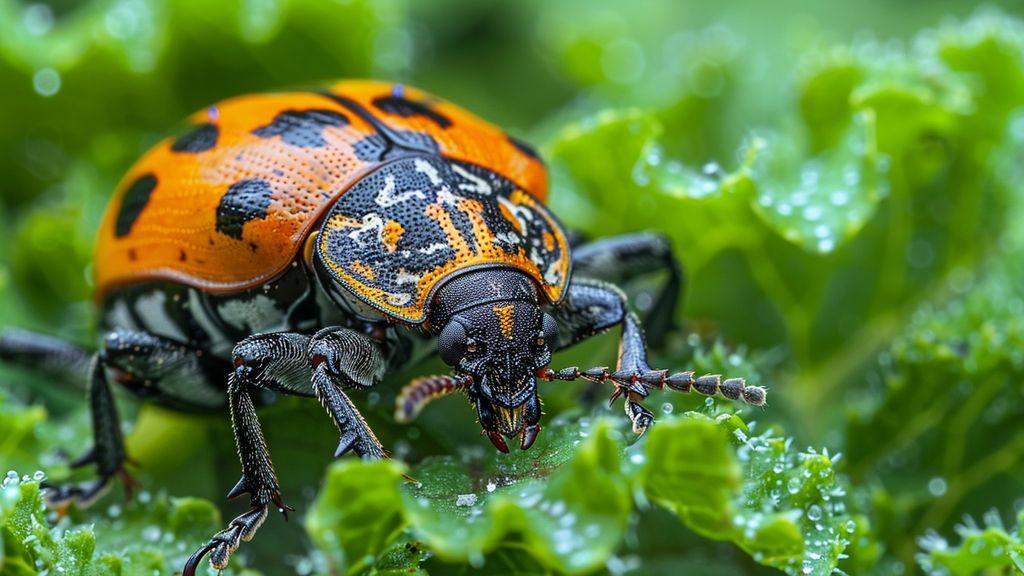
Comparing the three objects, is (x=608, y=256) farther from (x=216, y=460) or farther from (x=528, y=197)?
(x=216, y=460)

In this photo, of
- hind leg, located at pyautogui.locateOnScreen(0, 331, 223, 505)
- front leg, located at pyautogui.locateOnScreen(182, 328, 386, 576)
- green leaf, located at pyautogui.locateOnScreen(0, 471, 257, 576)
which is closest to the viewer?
green leaf, located at pyautogui.locateOnScreen(0, 471, 257, 576)

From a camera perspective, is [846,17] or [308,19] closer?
[308,19]

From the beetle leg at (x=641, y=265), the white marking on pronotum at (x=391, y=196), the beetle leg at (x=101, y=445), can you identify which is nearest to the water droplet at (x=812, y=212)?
the beetle leg at (x=641, y=265)

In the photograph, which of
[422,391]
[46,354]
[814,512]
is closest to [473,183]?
[422,391]

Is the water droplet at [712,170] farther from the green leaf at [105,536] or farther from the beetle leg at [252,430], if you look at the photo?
the green leaf at [105,536]

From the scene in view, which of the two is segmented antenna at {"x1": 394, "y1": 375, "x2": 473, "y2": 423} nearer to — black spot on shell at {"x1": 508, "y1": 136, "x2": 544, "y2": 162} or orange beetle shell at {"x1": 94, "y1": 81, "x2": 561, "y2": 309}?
orange beetle shell at {"x1": 94, "y1": 81, "x2": 561, "y2": 309}

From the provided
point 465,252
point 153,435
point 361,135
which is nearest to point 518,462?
point 465,252

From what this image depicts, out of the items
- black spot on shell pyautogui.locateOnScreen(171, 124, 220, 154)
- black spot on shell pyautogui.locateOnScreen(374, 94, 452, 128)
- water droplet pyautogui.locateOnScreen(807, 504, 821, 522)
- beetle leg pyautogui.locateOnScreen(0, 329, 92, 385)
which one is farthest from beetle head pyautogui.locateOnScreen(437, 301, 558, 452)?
beetle leg pyautogui.locateOnScreen(0, 329, 92, 385)
